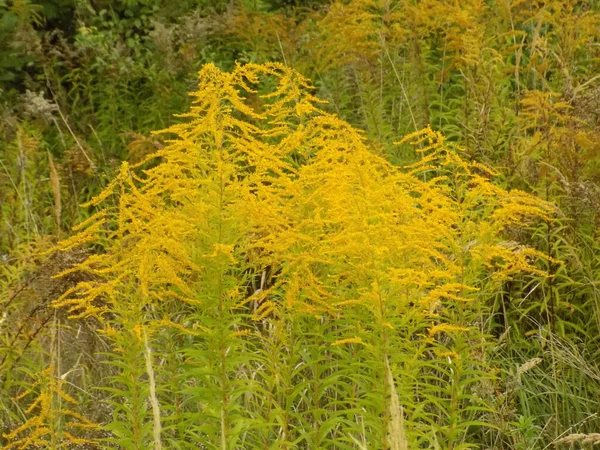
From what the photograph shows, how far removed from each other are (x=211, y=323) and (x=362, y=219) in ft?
1.85

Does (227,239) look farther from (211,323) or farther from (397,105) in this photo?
(397,105)

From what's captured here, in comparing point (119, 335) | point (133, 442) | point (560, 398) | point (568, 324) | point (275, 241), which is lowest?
point (560, 398)

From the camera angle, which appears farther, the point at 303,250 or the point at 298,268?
the point at 303,250

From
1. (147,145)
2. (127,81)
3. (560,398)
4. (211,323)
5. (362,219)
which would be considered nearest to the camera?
(362,219)

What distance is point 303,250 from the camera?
3012mm

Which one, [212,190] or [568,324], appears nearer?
[212,190]

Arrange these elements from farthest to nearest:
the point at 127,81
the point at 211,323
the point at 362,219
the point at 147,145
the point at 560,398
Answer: the point at 127,81, the point at 147,145, the point at 560,398, the point at 211,323, the point at 362,219

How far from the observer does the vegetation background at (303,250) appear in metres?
2.84

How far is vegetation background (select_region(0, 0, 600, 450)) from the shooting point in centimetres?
284

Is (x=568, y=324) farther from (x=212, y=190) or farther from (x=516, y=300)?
(x=212, y=190)

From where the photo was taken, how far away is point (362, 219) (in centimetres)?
270

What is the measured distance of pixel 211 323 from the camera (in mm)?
2896

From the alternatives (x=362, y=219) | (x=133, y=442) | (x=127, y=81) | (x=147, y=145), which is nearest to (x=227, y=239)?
(x=362, y=219)

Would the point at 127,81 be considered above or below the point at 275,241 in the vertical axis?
below
